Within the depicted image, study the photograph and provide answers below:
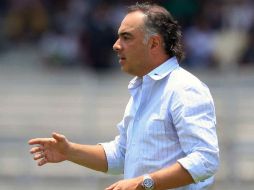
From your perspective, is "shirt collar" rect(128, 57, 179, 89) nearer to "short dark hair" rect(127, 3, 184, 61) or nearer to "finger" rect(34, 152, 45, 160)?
"short dark hair" rect(127, 3, 184, 61)

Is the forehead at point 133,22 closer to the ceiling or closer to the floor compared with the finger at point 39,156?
closer to the ceiling

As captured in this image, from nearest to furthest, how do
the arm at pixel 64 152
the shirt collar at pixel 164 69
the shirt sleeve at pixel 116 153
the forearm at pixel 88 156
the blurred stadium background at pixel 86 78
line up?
the shirt collar at pixel 164 69
the arm at pixel 64 152
the forearm at pixel 88 156
the shirt sleeve at pixel 116 153
the blurred stadium background at pixel 86 78

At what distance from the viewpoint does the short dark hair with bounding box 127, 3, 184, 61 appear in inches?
228

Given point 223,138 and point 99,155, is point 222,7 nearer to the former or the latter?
point 223,138

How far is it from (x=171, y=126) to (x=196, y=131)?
21cm

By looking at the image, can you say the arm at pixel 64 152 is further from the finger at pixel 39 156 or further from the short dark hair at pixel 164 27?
the short dark hair at pixel 164 27

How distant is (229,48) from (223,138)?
4.60 m

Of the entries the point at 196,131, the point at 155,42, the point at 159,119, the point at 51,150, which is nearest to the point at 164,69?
the point at 155,42

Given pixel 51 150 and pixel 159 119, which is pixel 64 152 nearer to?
pixel 51 150

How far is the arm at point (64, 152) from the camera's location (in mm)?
5914

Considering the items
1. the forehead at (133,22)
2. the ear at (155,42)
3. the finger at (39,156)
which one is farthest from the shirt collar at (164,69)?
the finger at (39,156)

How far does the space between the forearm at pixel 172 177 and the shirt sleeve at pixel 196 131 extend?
0.03 m

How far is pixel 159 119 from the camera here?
564 centimetres

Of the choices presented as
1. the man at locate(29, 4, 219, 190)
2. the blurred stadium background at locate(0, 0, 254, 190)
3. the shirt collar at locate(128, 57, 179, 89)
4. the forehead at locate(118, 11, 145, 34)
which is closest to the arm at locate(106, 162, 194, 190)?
the man at locate(29, 4, 219, 190)
